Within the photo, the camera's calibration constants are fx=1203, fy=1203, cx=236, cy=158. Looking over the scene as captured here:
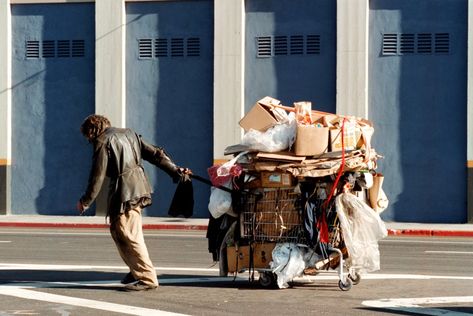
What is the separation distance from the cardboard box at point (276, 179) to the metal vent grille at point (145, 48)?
16.2 meters

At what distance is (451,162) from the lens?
2611cm

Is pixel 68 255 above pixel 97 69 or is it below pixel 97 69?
below

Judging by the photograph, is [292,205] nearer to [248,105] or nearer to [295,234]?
[295,234]

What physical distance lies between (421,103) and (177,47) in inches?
226

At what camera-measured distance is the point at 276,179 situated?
468 inches

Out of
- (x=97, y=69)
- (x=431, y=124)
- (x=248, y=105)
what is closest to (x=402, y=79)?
(x=431, y=124)

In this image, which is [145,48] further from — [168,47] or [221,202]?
[221,202]

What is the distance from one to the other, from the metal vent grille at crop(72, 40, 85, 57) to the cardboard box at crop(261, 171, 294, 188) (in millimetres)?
16894

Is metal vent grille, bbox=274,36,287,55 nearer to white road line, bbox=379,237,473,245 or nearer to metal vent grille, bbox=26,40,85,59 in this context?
metal vent grille, bbox=26,40,85,59

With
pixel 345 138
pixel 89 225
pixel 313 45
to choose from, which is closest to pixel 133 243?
pixel 345 138

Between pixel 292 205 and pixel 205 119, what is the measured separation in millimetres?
15719

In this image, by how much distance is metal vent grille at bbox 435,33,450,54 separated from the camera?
26.1 m

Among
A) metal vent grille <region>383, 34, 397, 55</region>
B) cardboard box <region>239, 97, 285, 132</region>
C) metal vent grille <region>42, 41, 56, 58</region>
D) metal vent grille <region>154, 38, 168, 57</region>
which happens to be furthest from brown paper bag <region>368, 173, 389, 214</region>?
metal vent grille <region>42, 41, 56, 58</region>

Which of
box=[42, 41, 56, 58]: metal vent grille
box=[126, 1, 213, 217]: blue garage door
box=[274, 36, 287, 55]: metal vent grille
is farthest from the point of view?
box=[42, 41, 56, 58]: metal vent grille
